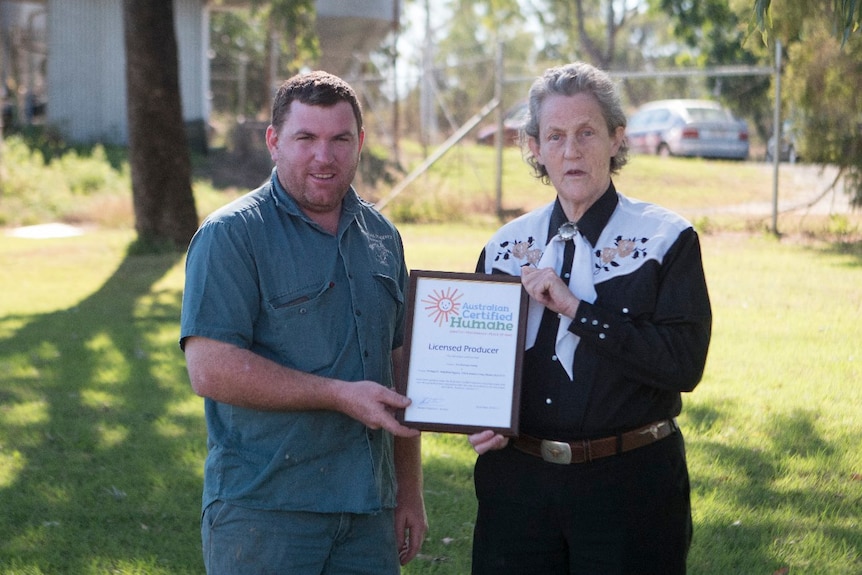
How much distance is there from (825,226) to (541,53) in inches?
2623

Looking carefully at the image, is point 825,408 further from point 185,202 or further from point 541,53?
point 541,53

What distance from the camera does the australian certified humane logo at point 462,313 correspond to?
125 inches

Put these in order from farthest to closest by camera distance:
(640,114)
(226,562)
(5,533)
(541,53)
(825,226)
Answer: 1. (541,53)
2. (640,114)
3. (825,226)
4. (5,533)
5. (226,562)

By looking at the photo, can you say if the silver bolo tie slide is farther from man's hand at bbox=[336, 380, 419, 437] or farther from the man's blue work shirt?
man's hand at bbox=[336, 380, 419, 437]

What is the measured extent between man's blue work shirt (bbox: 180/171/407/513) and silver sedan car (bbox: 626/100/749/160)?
72.3ft

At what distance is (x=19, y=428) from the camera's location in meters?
7.05

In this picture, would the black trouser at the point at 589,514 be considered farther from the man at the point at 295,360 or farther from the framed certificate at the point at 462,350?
the man at the point at 295,360

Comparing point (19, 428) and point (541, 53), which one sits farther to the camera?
point (541, 53)

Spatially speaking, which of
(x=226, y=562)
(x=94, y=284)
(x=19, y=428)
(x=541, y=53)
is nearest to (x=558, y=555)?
(x=226, y=562)

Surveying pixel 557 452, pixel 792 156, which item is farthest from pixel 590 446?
pixel 792 156

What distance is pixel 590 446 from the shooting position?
10.3ft

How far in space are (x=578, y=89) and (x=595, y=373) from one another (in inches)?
32.2

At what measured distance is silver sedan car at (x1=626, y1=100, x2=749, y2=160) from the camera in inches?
979

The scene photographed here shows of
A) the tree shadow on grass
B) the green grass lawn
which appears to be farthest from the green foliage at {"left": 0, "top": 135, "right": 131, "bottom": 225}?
the tree shadow on grass
